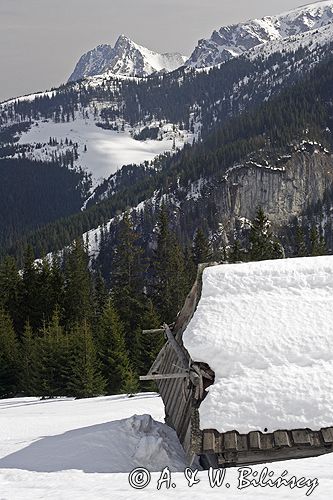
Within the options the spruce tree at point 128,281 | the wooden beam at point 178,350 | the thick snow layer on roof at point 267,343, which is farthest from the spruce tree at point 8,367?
the thick snow layer on roof at point 267,343

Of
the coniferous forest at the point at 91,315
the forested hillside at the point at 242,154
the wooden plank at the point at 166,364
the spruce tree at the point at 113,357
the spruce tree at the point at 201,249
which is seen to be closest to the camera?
the wooden plank at the point at 166,364

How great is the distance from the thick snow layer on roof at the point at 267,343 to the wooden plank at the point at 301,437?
11 cm

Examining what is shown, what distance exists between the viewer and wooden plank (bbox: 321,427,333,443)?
9.22m

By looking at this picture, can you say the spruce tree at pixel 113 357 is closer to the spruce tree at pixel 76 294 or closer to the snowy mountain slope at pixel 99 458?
the spruce tree at pixel 76 294

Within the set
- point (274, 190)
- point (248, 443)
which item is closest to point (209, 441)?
point (248, 443)

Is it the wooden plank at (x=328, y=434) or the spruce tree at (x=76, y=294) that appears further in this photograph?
the spruce tree at (x=76, y=294)

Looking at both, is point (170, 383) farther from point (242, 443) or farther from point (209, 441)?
point (242, 443)

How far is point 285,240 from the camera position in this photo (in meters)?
139

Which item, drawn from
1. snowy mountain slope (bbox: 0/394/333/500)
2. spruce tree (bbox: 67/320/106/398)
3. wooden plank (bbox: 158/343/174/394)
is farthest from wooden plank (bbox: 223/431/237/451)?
spruce tree (bbox: 67/320/106/398)

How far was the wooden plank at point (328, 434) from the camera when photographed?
922 cm

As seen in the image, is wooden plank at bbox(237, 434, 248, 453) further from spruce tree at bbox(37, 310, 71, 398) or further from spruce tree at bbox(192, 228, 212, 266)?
spruce tree at bbox(192, 228, 212, 266)

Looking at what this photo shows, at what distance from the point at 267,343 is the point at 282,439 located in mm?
1845

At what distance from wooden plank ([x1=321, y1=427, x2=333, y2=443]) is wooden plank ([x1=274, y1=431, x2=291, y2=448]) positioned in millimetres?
660

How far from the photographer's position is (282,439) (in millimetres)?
9234
